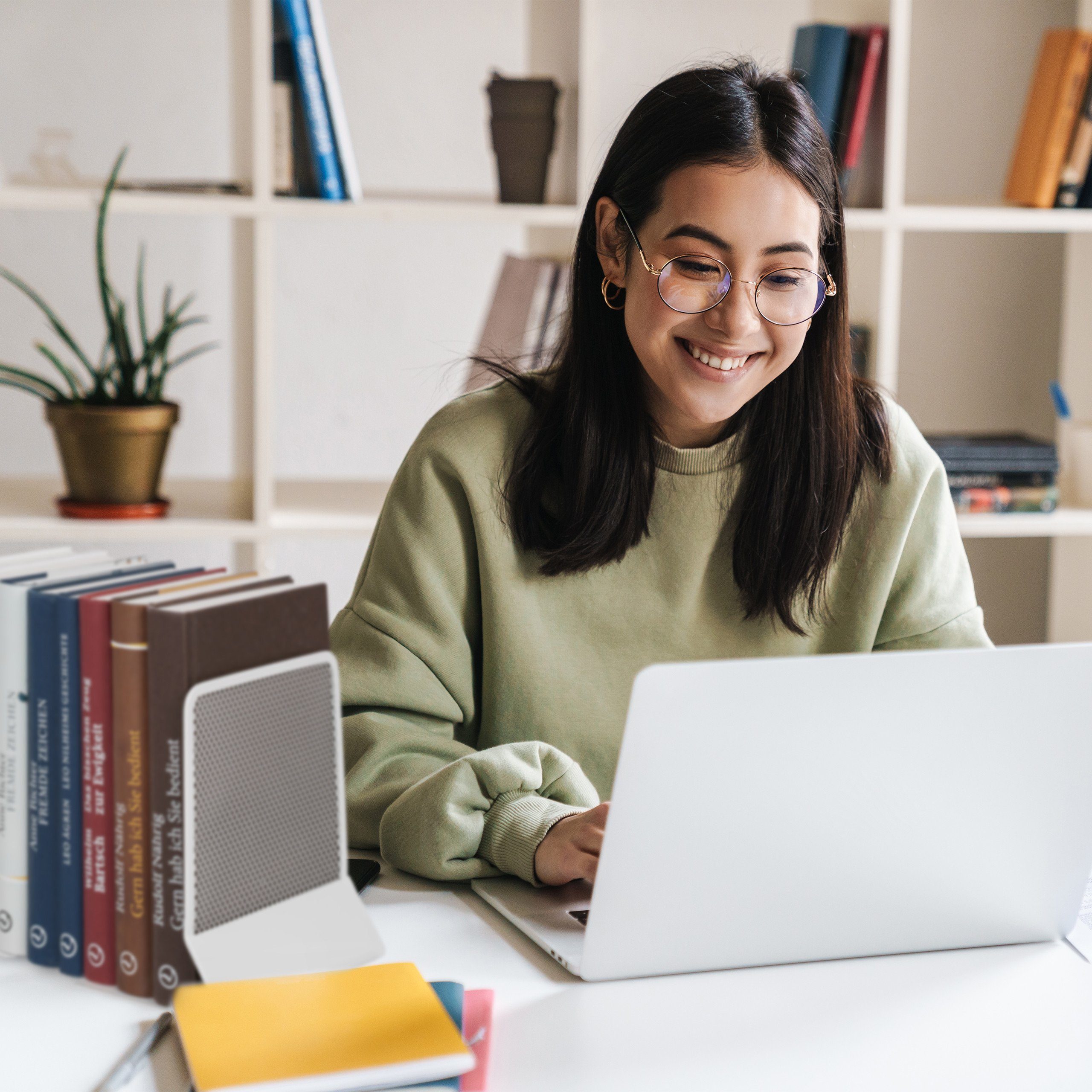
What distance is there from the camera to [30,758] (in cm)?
77

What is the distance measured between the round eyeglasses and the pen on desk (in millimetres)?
728

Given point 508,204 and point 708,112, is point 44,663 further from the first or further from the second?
point 508,204

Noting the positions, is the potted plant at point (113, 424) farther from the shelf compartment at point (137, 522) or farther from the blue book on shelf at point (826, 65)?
the blue book on shelf at point (826, 65)

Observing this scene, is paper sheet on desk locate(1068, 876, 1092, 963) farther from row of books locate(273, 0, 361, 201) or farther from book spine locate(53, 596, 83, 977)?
row of books locate(273, 0, 361, 201)

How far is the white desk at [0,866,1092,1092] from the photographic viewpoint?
0.68 meters

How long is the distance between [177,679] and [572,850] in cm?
31

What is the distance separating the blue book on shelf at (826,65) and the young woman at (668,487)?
2.81ft

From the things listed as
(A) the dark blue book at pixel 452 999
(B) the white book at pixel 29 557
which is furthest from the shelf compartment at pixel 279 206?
(A) the dark blue book at pixel 452 999

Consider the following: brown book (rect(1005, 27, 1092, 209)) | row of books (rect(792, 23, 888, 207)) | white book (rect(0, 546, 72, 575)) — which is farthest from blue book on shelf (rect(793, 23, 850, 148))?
white book (rect(0, 546, 72, 575))

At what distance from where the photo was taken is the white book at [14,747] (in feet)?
2.50

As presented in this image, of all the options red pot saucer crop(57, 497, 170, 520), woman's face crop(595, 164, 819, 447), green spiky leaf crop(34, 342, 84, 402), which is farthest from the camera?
red pot saucer crop(57, 497, 170, 520)

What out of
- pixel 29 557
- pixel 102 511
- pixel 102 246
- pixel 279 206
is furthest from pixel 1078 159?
pixel 29 557

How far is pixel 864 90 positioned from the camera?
6.59 ft

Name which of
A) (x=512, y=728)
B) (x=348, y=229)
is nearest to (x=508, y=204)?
(x=348, y=229)
